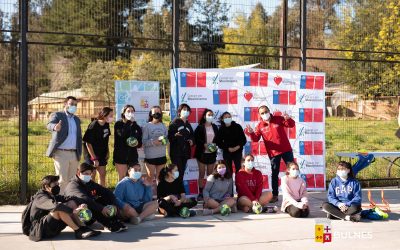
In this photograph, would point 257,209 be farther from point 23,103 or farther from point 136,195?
point 23,103

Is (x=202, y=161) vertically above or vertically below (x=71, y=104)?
below

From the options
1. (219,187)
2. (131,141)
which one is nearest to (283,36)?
(219,187)

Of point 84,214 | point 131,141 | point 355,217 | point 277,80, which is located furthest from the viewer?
point 277,80

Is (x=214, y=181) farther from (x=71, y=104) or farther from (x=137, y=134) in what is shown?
(x=71, y=104)

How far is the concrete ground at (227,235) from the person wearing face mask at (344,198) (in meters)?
0.21

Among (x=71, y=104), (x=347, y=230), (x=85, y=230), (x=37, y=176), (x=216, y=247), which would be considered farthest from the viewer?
(x=37, y=176)

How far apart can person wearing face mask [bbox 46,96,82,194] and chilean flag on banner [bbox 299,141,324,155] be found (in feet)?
15.6

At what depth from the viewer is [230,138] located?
9922mm

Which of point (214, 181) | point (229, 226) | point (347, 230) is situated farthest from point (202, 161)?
point (347, 230)

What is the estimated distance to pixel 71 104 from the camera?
8.79 m

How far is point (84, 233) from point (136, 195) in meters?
1.57

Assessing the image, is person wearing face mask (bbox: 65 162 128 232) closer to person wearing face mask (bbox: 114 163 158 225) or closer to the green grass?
person wearing face mask (bbox: 114 163 158 225)

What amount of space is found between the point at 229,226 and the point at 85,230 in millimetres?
2192

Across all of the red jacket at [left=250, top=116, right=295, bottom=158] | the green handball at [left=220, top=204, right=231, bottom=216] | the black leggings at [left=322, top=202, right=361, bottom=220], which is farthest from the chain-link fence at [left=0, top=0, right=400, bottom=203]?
the black leggings at [left=322, top=202, right=361, bottom=220]
